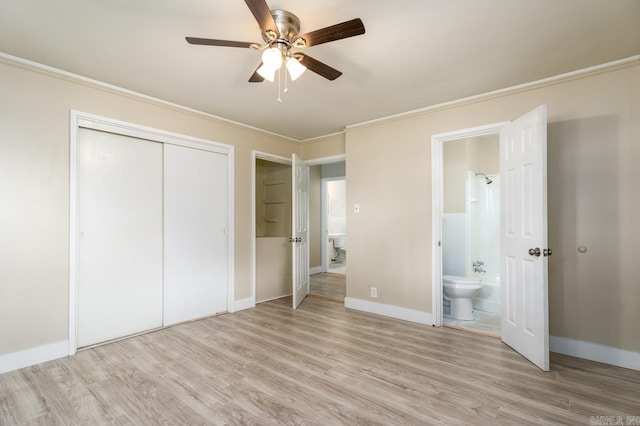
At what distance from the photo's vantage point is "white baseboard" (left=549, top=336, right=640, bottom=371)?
2.46 metres

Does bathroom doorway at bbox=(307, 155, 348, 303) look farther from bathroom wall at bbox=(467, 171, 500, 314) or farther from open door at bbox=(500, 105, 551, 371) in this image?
open door at bbox=(500, 105, 551, 371)

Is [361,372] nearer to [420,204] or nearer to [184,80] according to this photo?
[420,204]

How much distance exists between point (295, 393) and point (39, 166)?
2.81 metres

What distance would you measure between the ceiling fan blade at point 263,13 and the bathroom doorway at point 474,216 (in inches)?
131

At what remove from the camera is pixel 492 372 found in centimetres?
240

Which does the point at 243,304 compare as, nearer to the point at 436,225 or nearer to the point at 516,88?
the point at 436,225

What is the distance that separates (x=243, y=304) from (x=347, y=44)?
335 centimetres

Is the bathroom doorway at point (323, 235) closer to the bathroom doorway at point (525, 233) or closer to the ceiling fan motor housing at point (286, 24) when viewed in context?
the bathroom doorway at point (525, 233)

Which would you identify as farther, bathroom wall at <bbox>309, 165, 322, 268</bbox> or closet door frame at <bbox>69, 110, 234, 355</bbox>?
bathroom wall at <bbox>309, 165, 322, 268</bbox>

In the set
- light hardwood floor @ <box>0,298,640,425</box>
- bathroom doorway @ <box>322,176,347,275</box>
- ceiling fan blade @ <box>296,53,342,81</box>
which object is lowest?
light hardwood floor @ <box>0,298,640,425</box>

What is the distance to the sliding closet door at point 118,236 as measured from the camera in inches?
113

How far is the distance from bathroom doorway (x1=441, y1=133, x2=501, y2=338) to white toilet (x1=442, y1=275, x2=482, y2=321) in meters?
0.40

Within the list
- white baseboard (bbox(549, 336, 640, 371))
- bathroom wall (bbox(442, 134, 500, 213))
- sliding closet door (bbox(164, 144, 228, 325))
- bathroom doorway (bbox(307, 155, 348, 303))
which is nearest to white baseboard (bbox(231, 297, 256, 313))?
sliding closet door (bbox(164, 144, 228, 325))

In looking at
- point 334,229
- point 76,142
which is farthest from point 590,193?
point 334,229
